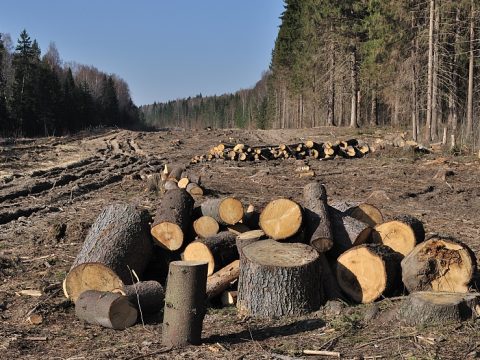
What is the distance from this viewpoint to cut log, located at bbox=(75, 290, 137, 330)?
5.31 m

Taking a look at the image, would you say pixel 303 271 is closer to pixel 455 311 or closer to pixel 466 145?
pixel 455 311

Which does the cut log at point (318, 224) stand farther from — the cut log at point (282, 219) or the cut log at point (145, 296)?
the cut log at point (145, 296)

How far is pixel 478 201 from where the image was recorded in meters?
11.7

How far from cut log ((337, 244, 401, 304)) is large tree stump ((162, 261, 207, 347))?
1.91 m

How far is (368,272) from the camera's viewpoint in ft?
18.7

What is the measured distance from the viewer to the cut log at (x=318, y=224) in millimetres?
6191

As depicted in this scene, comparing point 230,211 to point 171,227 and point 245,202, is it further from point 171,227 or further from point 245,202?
point 245,202

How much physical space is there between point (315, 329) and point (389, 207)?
21.8ft

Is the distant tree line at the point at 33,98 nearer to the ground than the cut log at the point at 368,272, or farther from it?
farther from it

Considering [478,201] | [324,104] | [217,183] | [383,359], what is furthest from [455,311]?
[324,104]

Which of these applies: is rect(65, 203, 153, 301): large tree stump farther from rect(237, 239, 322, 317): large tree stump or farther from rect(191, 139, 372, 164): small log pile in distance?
rect(191, 139, 372, 164): small log pile in distance

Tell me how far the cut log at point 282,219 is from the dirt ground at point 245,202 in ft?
3.35

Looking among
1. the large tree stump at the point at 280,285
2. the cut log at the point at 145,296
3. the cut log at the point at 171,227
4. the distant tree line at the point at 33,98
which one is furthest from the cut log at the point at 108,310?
the distant tree line at the point at 33,98

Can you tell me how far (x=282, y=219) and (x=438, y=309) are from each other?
2.10m
